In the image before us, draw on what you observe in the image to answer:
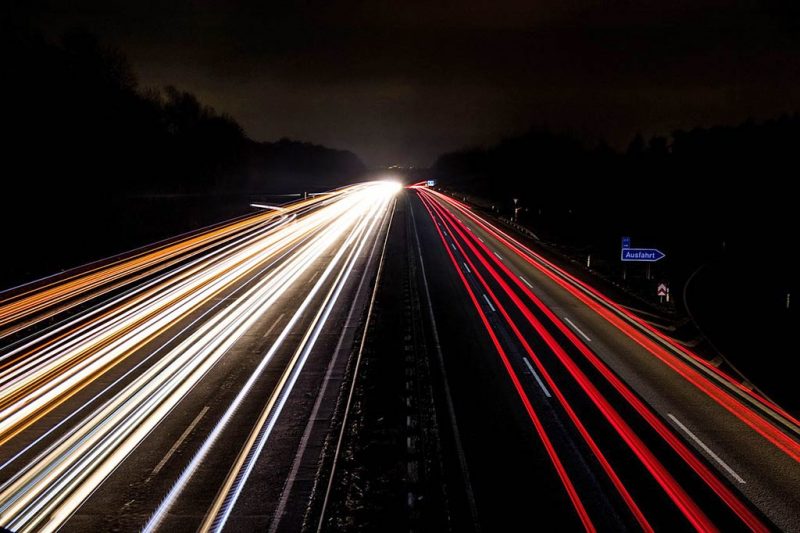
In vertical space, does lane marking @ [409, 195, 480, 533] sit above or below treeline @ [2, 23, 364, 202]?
below

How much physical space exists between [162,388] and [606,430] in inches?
406

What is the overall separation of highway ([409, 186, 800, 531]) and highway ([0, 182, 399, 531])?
3.70 meters

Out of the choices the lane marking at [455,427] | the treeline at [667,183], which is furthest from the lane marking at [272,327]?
the treeline at [667,183]

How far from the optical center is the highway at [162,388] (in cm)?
844

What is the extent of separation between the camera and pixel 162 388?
487 inches

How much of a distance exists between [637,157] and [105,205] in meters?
102

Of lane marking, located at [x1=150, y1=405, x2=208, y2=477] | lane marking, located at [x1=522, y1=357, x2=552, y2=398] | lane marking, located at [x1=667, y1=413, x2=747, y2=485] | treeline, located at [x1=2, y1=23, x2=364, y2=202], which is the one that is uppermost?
treeline, located at [x1=2, y1=23, x2=364, y2=202]

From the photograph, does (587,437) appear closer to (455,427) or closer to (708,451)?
(708,451)

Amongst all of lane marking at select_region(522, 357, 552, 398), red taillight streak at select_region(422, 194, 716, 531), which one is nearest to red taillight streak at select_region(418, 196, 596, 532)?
lane marking at select_region(522, 357, 552, 398)

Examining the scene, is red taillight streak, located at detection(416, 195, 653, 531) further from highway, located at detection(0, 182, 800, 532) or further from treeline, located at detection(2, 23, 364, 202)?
treeline, located at detection(2, 23, 364, 202)

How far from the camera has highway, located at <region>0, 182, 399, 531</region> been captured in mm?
8442

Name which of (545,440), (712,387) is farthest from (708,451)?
(712,387)

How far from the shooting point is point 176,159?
229 ft

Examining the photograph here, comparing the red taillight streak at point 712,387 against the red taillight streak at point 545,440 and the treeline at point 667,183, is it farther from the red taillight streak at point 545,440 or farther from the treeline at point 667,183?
the treeline at point 667,183
